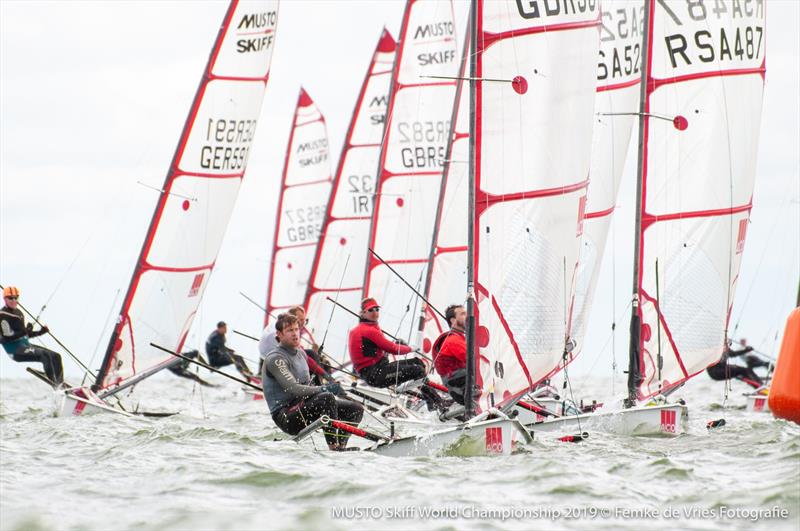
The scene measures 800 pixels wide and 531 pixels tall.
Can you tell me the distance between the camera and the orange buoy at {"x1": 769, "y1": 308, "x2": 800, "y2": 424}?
7.67 m

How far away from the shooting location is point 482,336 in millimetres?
10977

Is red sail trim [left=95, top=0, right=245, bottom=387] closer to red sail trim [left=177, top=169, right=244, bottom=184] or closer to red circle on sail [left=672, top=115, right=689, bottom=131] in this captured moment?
red sail trim [left=177, top=169, right=244, bottom=184]

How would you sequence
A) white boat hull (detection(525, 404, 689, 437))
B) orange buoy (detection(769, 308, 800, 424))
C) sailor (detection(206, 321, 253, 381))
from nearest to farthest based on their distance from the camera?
orange buoy (detection(769, 308, 800, 424)) < white boat hull (detection(525, 404, 689, 437)) < sailor (detection(206, 321, 253, 381))

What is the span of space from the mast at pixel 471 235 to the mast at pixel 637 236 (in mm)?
3626

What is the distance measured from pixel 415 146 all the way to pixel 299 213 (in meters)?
8.96

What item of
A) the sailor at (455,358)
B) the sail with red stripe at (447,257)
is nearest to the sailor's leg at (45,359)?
the sail with red stripe at (447,257)

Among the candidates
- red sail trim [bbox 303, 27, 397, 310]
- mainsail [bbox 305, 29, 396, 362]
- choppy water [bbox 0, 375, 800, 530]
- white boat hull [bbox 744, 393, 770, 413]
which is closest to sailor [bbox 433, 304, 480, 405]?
choppy water [bbox 0, 375, 800, 530]

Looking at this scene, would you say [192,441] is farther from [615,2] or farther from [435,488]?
[615,2]

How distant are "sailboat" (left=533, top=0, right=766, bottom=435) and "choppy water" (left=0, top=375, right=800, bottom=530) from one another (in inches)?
120

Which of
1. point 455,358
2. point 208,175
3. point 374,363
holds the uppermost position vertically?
point 208,175

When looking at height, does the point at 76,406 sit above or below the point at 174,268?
below

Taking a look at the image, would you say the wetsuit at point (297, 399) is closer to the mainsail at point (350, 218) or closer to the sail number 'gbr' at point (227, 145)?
the sail number 'gbr' at point (227, 145)

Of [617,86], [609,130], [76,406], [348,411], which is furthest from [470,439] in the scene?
[617,86]

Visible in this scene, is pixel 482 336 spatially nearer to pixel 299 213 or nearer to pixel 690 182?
pixel 690 182
